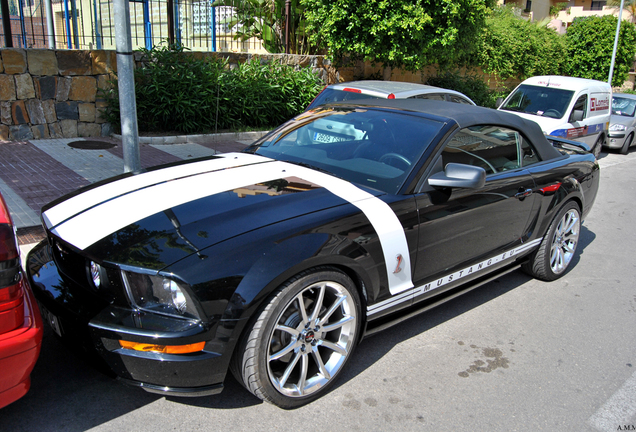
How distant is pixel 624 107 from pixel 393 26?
708 cm

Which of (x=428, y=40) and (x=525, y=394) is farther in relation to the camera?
(x=428, y=40)

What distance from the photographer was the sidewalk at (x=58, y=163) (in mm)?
5848

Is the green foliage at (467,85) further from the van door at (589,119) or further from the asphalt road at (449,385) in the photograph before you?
the asphalt road at (449,385)

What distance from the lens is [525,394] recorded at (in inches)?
125

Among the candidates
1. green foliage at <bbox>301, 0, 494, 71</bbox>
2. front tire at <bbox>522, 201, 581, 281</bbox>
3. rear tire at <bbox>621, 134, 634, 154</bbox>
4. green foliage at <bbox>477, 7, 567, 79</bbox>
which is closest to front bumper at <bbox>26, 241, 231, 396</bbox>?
front tire at <bbox>522, 201, 581, 281</bbox>

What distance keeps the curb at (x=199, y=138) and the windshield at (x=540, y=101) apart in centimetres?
542

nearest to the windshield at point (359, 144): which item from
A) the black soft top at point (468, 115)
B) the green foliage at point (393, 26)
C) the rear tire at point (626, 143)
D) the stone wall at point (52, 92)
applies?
the black soft top at point (468, 115)

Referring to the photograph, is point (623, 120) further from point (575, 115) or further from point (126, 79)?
point (126, 79)

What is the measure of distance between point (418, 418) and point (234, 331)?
120 centimetres

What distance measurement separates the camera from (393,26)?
11.7 metres

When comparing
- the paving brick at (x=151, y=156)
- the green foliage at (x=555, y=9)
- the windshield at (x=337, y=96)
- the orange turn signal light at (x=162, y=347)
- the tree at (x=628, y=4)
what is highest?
the tree at (x=628, y=4)

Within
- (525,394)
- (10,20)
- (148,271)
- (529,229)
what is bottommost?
(525,394)

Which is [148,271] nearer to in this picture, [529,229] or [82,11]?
[529,229]

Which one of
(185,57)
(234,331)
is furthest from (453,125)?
(185,57)
